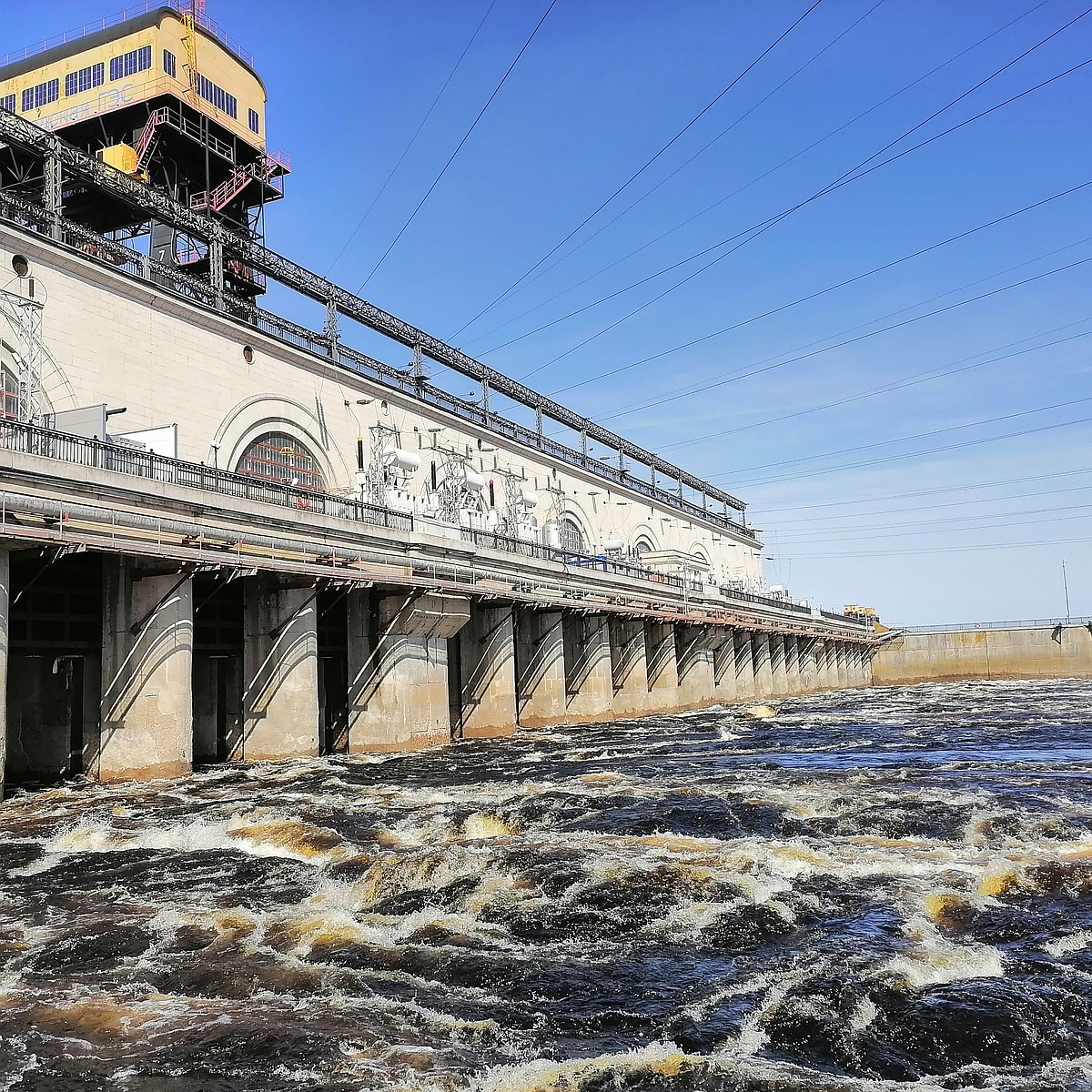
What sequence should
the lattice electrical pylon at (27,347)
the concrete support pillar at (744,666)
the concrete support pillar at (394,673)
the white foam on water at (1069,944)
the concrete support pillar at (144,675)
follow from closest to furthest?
the white foam on water at (1069,944) → the concrete support pillar at (144,675) → the lattice electrical pylon at (27,347) → the concrete support pillar at (394,673) → the concrete support pillar at (744,666)

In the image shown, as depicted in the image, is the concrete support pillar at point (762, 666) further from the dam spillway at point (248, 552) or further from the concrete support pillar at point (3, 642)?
the concrete support pillar at point (3, 642)

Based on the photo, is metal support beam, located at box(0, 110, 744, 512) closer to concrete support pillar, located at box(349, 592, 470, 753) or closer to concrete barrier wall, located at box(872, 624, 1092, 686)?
concrete support pillar, located at box(349, 592, 470, 753)

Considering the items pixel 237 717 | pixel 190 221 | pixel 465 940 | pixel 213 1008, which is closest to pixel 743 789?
pixel 465 940

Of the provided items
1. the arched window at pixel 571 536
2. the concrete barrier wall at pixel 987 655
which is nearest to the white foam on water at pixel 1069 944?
the arched window at pixel 571 536

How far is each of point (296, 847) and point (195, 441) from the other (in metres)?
26.0

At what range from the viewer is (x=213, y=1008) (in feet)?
28.2

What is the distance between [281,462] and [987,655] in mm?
81746

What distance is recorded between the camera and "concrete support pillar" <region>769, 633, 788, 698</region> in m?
75.4

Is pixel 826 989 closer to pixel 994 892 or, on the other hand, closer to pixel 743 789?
pixel 994 892

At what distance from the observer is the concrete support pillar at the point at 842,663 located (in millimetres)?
94125

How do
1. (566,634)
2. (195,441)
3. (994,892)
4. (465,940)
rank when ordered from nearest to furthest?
(465,940) → (994,892) → (195,441) → (566,634)

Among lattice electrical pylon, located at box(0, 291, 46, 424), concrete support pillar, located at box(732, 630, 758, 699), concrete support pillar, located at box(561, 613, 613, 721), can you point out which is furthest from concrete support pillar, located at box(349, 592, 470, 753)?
concrete support pillar, located at box(732, 630, 758, 699)

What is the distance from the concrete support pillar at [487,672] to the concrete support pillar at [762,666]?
37177mm

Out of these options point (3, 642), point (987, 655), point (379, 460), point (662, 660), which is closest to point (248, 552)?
point (3, 642)
